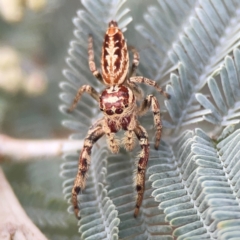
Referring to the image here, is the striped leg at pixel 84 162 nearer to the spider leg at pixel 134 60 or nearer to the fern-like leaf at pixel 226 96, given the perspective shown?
the spider leg at pixel 134 60

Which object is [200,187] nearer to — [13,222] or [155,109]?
[155,109]

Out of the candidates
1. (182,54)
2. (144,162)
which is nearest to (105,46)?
(182,54)

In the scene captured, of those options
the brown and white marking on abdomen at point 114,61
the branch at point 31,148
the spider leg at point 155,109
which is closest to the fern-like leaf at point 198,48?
the spider leg at point 155,109

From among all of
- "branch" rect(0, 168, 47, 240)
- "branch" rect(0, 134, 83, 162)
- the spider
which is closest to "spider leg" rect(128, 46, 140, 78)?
the spider

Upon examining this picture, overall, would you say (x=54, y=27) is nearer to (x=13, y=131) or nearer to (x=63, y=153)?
(x=13, y=131)

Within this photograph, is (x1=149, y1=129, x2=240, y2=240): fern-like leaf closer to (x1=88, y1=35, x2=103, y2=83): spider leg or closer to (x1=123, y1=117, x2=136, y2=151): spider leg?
(x1=123, y1=117, x2=136, y2=151): spider leg
